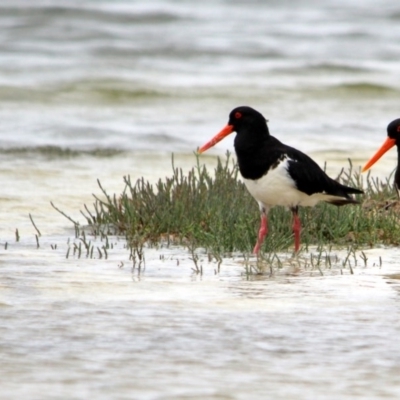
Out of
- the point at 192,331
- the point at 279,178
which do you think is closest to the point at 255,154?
the point at 279,178

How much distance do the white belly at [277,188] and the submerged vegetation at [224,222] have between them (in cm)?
29

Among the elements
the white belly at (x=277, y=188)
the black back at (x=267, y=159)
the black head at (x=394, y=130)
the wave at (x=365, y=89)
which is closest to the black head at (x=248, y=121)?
the black back at (x=267, y=159)

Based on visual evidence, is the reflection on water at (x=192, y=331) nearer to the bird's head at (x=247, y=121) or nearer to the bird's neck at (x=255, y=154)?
the bird's neck at (x=255, y=154)

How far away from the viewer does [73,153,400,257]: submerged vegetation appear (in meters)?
8.12

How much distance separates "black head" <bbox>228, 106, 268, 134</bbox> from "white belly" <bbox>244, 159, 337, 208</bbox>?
20.1 inches

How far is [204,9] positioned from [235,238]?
2702cm

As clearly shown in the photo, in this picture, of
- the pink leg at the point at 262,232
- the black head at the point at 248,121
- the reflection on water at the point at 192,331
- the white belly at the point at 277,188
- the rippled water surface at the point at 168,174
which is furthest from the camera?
the black head at the point at 248,121

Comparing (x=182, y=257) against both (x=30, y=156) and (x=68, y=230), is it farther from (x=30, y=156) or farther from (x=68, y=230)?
(x=30, y=156)

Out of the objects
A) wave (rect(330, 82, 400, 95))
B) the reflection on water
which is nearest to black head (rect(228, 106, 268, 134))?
the reflection on water

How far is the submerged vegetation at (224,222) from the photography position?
26.6 ft

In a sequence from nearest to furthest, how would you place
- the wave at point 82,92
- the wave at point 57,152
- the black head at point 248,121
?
the black head at point 248,121
the wave at point 57,152
the wave at point 82,92

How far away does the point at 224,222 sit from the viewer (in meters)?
8.45

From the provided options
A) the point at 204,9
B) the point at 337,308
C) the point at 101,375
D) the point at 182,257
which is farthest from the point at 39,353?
the point at 204,9

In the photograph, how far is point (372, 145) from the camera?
1534 centimetres
